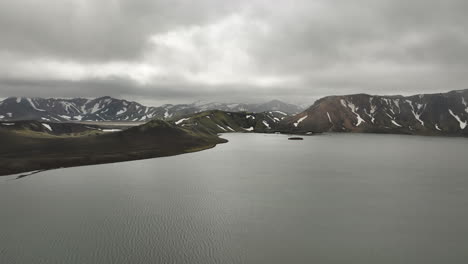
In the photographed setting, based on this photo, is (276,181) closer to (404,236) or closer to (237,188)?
(237,188)

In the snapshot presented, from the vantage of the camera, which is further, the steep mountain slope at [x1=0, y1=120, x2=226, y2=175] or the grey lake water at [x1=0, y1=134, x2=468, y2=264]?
the steep mountain slope at [x1=0, y1=120, x2=226, y2=175]

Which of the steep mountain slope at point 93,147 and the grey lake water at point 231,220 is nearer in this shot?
the grey lake water at point 231,220

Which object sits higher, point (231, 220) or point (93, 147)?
point (231, 220)

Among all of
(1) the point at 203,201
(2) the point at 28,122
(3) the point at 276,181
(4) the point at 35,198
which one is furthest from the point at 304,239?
(2) the point at 28,122

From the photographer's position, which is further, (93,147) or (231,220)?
(93,147)
